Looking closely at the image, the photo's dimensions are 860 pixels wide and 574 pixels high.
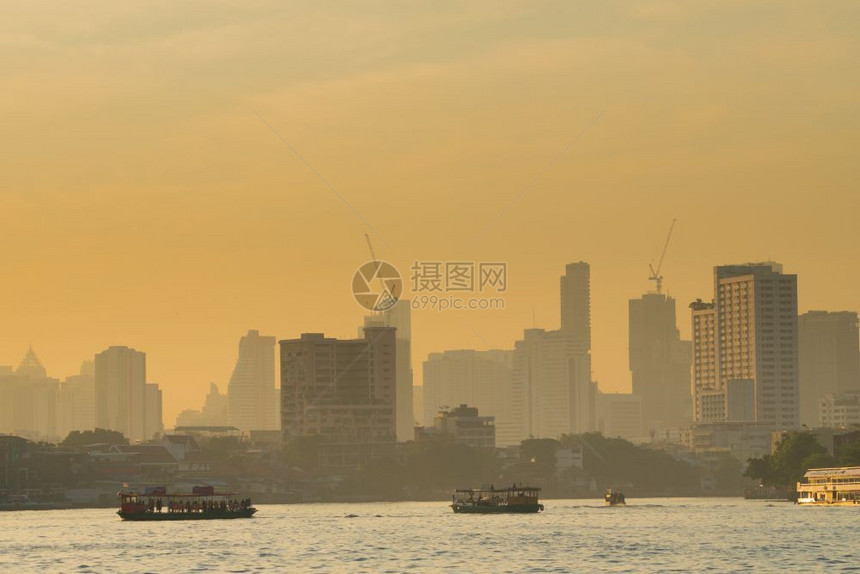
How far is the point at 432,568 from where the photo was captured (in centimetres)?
14025

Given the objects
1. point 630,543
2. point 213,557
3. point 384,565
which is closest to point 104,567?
point 213,557

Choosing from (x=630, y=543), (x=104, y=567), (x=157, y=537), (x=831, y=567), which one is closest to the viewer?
(x=831, y=567)

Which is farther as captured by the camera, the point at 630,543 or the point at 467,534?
the point at 467,534

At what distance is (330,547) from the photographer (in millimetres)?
169500

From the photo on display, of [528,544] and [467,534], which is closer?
[528,544]

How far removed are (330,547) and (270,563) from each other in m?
23.0

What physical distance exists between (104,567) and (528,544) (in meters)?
42.7

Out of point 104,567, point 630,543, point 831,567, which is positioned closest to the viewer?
point 831,567

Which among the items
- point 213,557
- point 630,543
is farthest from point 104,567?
point 630,543

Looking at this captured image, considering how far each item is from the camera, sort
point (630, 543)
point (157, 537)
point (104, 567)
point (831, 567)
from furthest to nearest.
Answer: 1. point (157, 537)
2. point (630, 543)
3. point (104, 567)
4. point (831, 567)

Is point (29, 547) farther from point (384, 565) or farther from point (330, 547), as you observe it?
point (384, 565)

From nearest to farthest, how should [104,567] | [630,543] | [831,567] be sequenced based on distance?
[831,567] < [104,567] < [630,543]

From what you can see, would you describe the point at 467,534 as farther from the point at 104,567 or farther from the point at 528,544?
the point at 104,567

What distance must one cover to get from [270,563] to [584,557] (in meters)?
25.5
